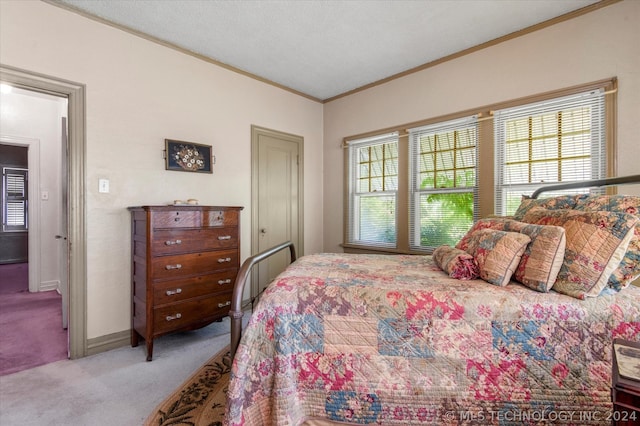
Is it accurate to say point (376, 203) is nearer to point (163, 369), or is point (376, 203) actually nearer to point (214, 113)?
point (214, 113)

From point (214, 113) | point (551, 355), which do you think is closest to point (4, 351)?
point (214, 113)

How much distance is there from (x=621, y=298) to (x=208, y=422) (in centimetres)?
210

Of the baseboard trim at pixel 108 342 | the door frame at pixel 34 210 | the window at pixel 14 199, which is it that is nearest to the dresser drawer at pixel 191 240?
the baseboard trim at pixel 108 342

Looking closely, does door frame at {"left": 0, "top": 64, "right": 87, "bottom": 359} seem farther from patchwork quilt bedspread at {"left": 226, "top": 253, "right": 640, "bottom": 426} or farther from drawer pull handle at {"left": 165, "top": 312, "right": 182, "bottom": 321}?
patchwork quilt bedspread at {"left": 226, "top": 253, "right": 640, "bottom": 426}

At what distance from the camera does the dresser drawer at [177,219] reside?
2436 millimetres

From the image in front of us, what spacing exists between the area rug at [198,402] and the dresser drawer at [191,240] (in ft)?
3.18

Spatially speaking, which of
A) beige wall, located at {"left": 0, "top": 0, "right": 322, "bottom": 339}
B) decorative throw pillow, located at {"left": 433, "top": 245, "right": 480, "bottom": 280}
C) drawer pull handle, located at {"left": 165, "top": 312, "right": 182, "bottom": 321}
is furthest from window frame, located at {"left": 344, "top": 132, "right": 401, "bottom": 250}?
drawer pull handle, located at {"left": 165, "top": 312, "right": 182, "bottom": 321}

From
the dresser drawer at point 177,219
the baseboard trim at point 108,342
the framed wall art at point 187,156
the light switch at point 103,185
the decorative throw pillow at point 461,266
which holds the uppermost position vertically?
the framed wall art at point 187,156

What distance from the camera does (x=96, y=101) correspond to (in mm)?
2559

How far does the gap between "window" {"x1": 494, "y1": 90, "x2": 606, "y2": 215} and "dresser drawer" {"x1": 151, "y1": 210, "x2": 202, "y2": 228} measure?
2834 millimetres

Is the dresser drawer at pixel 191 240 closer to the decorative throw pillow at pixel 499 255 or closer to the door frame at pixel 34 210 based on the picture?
the decorative throw pillow at pixel 499 255

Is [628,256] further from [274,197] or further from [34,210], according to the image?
[34,210]

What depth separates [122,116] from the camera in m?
2.69

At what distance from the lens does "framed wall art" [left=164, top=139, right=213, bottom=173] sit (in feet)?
9.71
